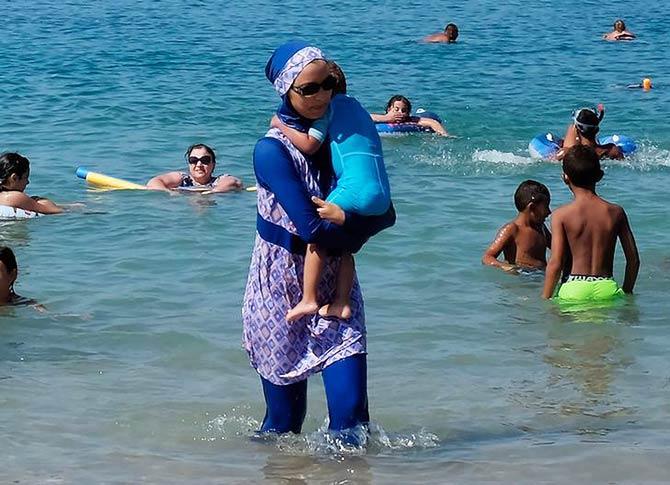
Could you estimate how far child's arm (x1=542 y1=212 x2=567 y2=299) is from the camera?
729cm

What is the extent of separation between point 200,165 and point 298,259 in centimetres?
750

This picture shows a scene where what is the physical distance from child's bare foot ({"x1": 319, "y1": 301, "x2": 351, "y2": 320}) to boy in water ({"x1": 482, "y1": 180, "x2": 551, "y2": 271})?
14.2 feet

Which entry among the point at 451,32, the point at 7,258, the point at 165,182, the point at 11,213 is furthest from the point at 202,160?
the point at 451,32

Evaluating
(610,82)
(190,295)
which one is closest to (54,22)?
(610,82)

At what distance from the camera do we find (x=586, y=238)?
7324mm

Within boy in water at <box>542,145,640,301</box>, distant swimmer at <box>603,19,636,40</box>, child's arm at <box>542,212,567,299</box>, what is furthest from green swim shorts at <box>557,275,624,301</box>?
distant swimmer at <box>603,19,636,40</box>

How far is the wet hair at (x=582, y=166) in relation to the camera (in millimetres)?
7117

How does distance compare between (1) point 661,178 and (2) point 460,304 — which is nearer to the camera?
(2) point 460,304

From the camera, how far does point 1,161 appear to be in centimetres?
1052

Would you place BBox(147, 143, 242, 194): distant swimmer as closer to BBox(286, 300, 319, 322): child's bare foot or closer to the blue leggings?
the blue leggings

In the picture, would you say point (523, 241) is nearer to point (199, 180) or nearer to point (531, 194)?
point (531, 194)

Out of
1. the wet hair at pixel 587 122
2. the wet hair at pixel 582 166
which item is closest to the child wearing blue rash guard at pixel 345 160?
the wet hair at pixel 582 166

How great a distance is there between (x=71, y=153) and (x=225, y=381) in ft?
26.0

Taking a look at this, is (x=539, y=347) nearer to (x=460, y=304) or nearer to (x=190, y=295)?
(x=460, y=304)
